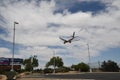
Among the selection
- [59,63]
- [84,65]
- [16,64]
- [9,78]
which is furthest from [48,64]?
[9,78]

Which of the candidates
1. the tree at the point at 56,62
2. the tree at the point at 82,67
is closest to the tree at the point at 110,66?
the tree at the point at 82,67

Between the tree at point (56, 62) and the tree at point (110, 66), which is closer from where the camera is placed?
the tree at point (110, 66)

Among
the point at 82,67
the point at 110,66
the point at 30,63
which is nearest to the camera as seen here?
the point at 110,66

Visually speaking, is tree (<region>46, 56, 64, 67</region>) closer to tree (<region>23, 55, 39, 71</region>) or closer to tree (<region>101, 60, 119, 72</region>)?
tree (<region>23, 55, 39, 71</region>)

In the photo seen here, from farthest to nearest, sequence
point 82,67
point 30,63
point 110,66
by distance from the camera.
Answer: point 30,63 < point 82,67 < point 110,66

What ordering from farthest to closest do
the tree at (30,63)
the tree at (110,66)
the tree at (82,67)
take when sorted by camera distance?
the tree at (30,63), the tree at (82,67), the tree at (110,66)

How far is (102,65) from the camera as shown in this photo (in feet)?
314

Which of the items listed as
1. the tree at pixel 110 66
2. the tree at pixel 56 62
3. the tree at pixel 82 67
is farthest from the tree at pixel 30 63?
the tree at pixel 110 66

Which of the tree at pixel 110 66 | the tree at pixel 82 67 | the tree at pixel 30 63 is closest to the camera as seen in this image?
the tree at pixel 110 66

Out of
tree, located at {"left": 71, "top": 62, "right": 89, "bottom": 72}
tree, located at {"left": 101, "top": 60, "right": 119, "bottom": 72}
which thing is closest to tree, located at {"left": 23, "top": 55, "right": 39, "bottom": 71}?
tree, located at {"left": 71, "top": 62, "right": 89, "bottom": 72}

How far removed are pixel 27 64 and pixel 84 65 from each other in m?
34.3

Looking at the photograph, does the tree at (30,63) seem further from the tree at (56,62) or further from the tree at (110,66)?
the tree at (110,66)

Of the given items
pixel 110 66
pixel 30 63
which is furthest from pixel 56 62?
pixel 110 66

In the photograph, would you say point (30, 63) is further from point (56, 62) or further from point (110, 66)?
point (110, 66)
